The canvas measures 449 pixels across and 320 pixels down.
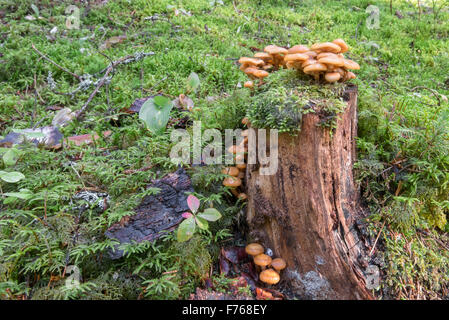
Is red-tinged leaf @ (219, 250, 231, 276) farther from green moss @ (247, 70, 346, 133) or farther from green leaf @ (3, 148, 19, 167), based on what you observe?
green leaf @ (3, 148, 19, 167)

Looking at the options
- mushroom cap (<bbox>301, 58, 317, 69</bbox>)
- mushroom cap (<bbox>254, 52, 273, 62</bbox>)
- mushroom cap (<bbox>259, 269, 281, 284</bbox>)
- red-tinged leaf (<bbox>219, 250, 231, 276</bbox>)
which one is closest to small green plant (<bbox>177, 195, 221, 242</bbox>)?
red-tinged leaf (<bbox>219, 250, 231, 276</bbox>)

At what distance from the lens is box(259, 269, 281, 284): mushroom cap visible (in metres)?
2.32

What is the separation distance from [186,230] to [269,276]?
2.33 feet

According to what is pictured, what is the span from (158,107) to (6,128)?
1927 mm

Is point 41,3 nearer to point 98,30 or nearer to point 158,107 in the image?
point 98,30

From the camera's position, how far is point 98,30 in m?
6.05

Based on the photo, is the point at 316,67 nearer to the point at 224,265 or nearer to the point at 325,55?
the point at 325,55

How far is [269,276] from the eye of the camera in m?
2.33

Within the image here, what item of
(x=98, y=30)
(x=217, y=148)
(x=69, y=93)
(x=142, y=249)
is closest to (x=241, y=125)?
(x=217, y=148)

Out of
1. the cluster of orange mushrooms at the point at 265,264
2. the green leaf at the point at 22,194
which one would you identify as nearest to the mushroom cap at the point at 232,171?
the cluster of orange mushrooms at the point at 265,264

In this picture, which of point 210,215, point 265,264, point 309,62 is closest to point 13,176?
point 210,215

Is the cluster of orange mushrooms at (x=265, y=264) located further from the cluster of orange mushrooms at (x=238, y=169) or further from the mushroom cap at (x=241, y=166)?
the mushroom cap at (x=241, y=166)

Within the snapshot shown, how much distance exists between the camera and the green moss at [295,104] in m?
2.25

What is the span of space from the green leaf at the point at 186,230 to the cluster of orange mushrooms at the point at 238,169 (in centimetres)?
60
